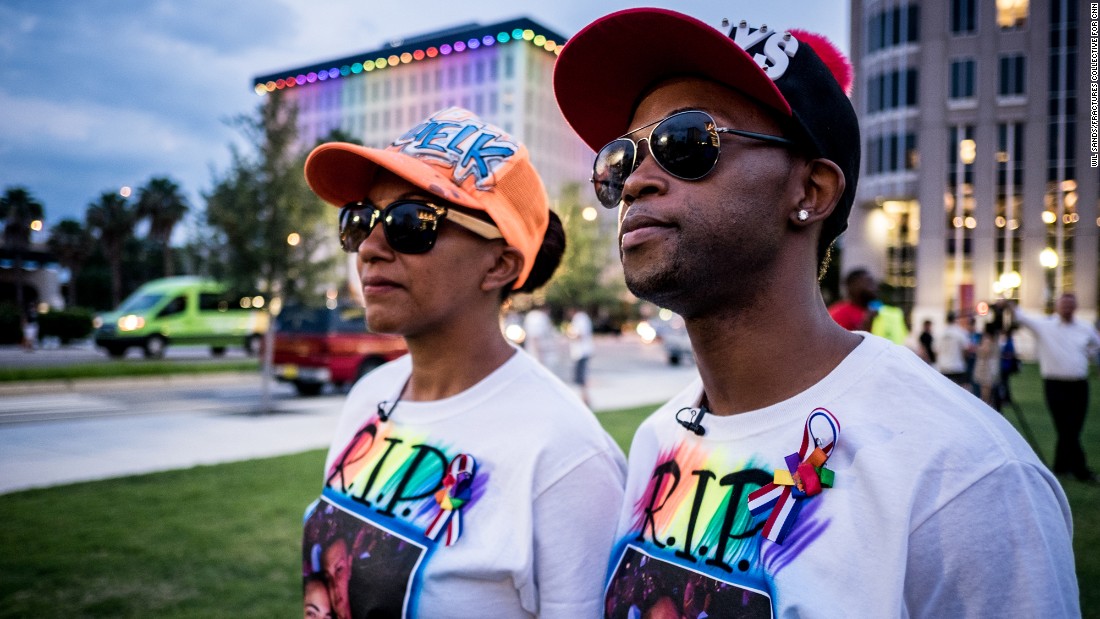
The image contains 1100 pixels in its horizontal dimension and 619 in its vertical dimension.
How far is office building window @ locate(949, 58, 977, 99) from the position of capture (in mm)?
37594

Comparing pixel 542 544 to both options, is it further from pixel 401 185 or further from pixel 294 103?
pixel 294 103

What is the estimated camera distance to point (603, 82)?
5.47 ft

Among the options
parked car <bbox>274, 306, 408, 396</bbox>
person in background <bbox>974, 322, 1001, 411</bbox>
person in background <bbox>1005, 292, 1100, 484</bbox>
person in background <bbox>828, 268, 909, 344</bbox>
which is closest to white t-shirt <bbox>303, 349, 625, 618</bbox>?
person in background <bbox>828, 268, 909, 344</bbox>

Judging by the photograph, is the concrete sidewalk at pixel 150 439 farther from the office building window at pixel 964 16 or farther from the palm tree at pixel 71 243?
the palm tree at pixel 71 243

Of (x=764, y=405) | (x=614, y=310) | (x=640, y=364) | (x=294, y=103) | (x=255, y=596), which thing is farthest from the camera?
(x=614, y=310)

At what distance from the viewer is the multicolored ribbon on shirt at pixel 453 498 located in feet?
5.87

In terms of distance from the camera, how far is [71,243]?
50656mm

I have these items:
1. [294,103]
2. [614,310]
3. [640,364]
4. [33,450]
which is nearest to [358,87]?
[614,310]

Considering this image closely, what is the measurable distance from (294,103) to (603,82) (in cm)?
1261

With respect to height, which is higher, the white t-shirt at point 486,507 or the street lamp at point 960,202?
the street lamp at point 960,202

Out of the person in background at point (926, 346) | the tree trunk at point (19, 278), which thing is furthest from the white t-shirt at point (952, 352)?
the tree trunk at point (19, 278)

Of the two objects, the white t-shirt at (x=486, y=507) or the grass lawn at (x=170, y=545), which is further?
the grass lawn at (x=170, y=545)

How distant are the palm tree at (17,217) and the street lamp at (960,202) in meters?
56.4

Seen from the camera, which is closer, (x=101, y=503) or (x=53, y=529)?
(x=53, y=529)
